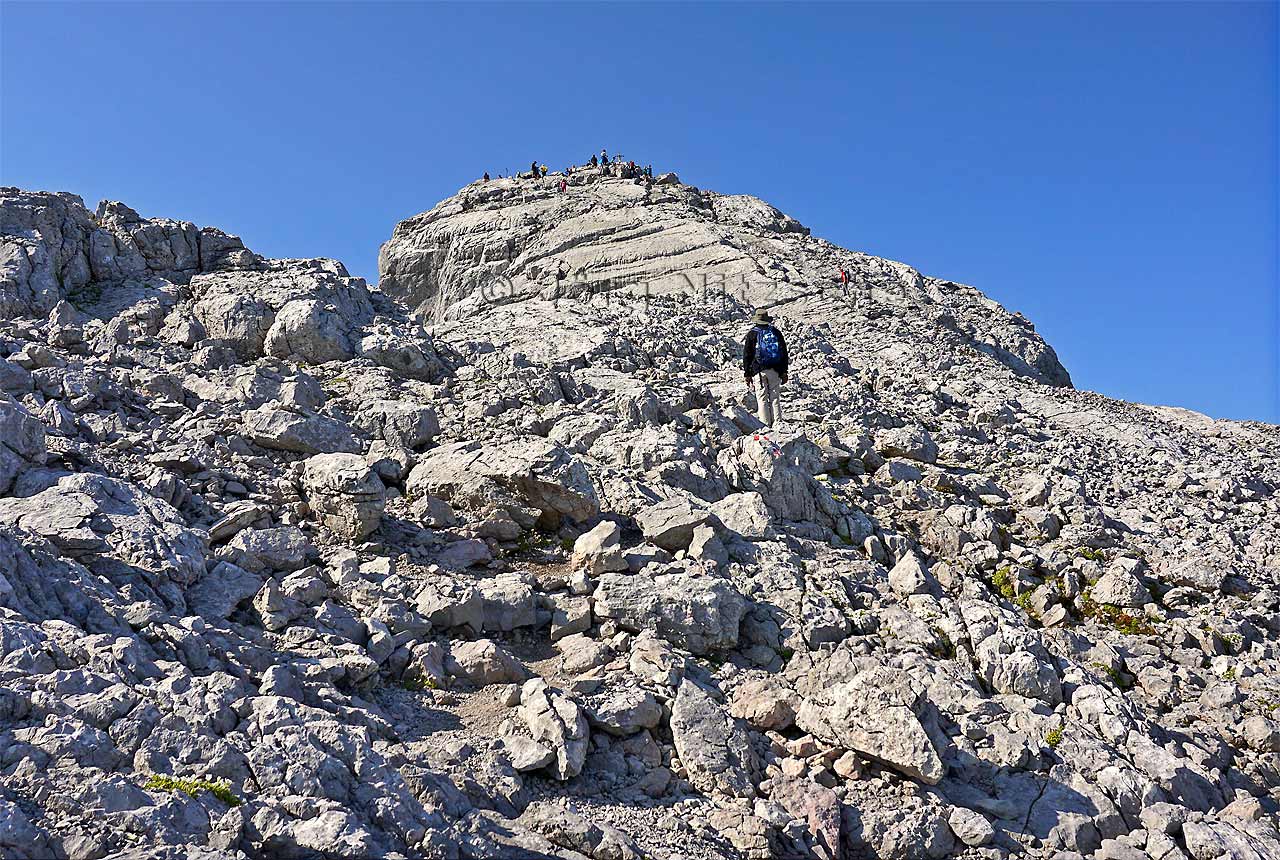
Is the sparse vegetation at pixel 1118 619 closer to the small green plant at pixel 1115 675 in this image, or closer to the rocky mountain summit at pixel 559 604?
the rocky mountain summit at pixel 559 604

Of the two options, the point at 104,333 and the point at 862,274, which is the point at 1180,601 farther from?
the point at 862,274

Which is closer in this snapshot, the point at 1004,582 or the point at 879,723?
the point at 879,723

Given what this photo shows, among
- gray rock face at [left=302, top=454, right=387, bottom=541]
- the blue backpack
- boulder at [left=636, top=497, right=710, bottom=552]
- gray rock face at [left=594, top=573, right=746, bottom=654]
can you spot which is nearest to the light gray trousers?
the blue backpack

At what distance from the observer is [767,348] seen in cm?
1895

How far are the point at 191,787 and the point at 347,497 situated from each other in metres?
6.98

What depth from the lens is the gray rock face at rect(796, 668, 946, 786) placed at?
31.6ft

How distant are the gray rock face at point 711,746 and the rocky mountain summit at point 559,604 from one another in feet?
→ 0.18

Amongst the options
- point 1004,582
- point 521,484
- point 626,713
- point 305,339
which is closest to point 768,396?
point 1004,582

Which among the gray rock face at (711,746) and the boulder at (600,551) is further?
the boulder at (600,551)

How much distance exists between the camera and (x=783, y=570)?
14234 millimetres

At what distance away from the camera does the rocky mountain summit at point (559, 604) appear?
27.3 feet

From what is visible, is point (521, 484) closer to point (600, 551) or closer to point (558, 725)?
point (600, 551)

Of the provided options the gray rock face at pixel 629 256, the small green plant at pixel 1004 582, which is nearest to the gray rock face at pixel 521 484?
the small green plant at pixel 1004 582

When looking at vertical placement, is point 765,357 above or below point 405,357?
below
